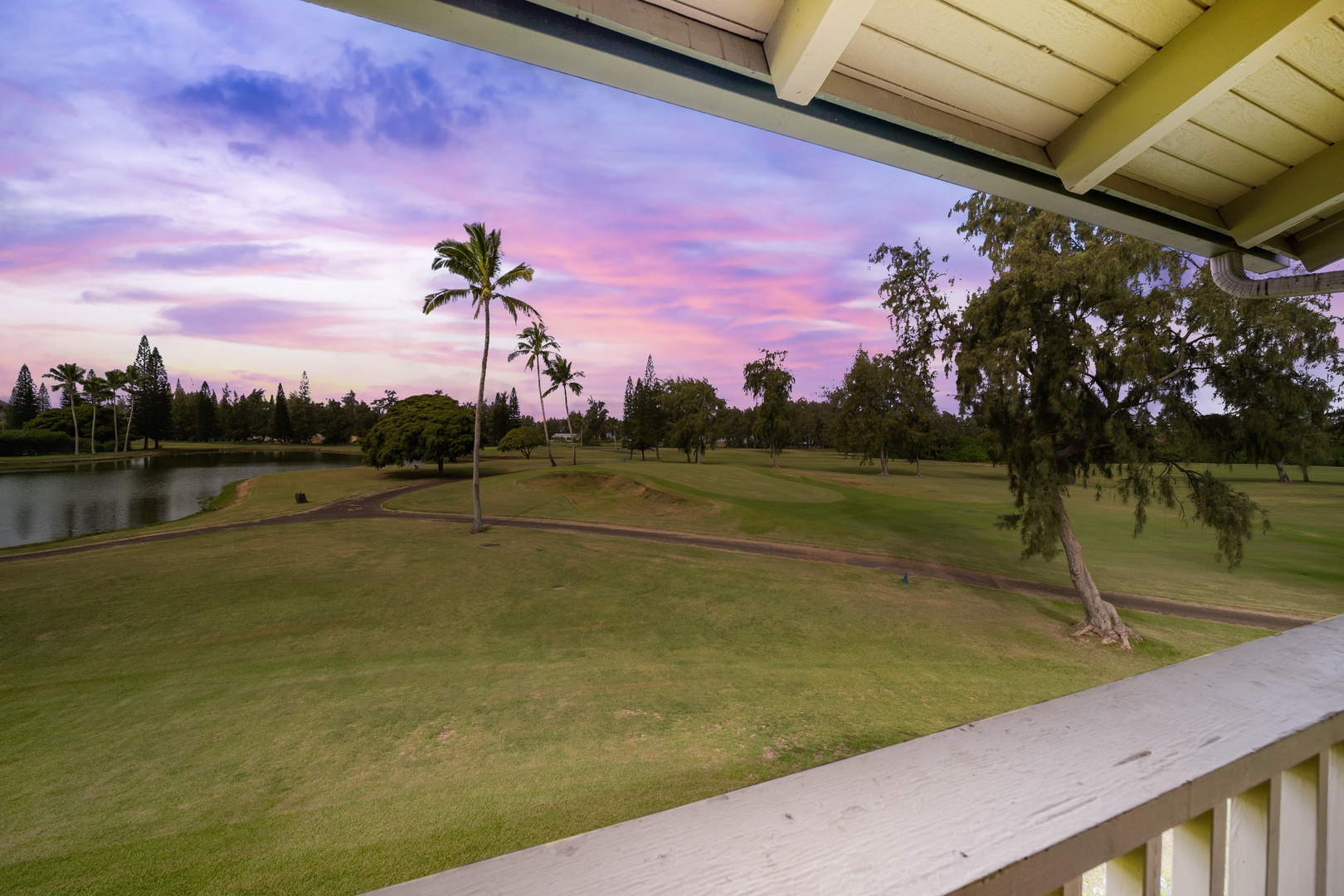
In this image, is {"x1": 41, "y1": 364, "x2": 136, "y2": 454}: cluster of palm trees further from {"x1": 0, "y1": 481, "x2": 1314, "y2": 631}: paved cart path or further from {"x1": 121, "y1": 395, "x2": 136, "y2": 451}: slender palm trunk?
{"x1": 0, "y1": 481, "x2": 1314, "y2": 631}: paved cart path

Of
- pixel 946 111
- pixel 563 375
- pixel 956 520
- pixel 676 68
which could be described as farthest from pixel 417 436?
pixel 946 111

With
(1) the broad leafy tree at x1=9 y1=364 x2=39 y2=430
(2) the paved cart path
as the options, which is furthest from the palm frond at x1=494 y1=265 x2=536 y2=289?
(1) the broad leafy tree at x1=9 y1=364 x2=39 y2=430

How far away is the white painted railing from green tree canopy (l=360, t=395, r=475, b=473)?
33.4 meters

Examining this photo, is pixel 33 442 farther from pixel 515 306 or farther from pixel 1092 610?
pixel 1092 610

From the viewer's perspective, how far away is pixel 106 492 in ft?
80.1

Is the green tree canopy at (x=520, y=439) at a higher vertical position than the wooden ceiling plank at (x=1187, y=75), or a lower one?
lower

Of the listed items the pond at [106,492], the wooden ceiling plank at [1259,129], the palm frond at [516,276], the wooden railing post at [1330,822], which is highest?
the palm frond at [516,276]

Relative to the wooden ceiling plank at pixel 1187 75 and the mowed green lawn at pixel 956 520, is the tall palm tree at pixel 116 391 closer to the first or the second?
the mowed green lawn at pixel 956 520

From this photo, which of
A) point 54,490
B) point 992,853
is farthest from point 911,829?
point 54,490

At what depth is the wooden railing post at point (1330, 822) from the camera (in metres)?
0.81

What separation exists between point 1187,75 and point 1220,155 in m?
0.86

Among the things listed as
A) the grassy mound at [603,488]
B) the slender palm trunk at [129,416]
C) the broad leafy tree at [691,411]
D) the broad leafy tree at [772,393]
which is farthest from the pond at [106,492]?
the broad leafy tree at [772,393]

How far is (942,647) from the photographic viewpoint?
8.70 m

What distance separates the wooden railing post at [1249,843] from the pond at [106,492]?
23674 millimetres
